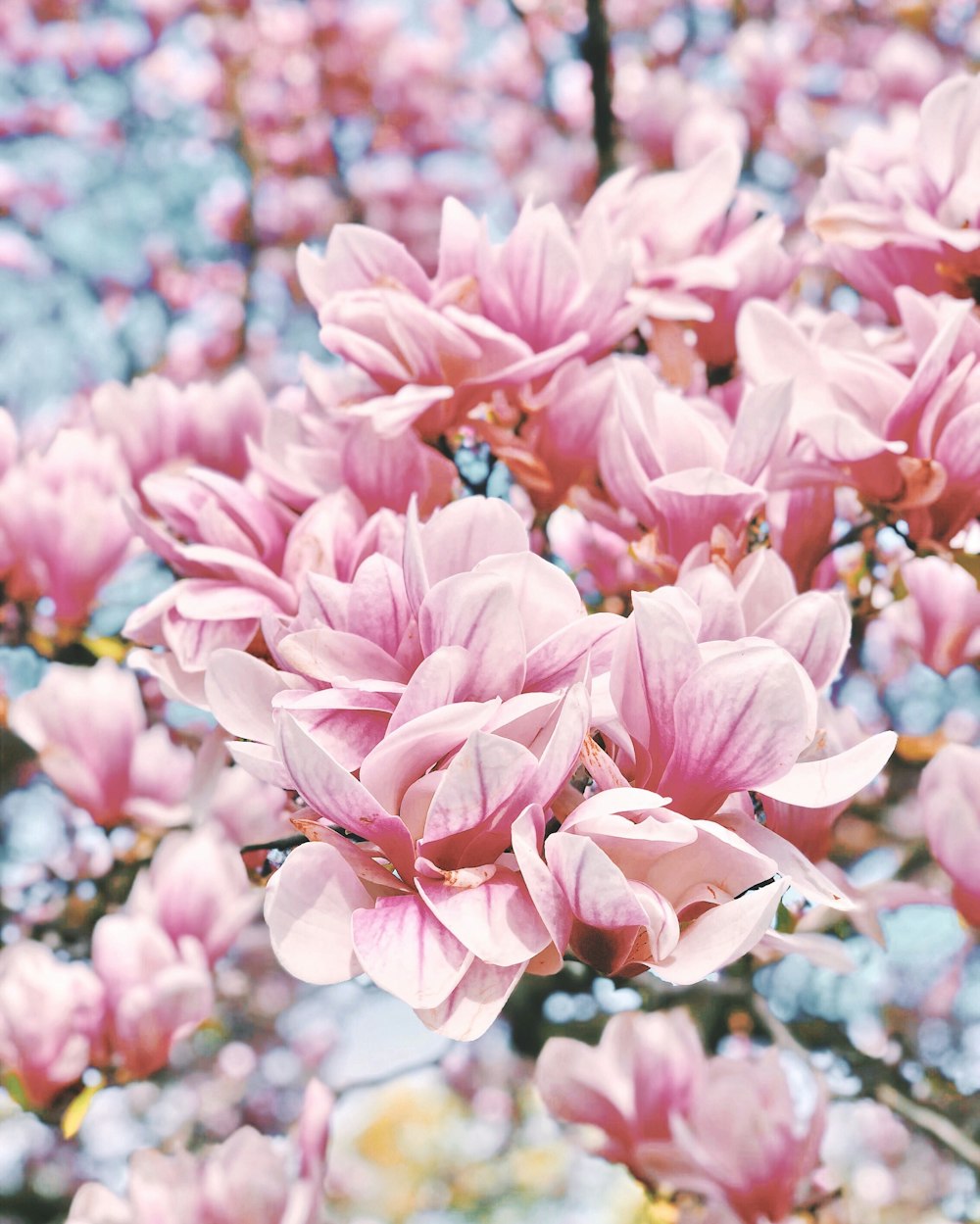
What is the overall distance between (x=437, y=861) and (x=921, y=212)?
0.89m

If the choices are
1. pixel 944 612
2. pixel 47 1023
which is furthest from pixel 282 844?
pixel 944 612

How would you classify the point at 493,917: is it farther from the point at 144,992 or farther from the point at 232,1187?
the point at 144,992

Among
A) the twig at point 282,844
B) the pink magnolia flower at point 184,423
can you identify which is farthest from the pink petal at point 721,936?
the pink magnolia flower at point 184,423

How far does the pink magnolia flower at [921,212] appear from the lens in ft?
3.86

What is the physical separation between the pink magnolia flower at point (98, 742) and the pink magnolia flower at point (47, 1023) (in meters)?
0.26

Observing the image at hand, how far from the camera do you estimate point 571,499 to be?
1.24 meters

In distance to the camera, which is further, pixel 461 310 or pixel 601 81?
pixel 601 81

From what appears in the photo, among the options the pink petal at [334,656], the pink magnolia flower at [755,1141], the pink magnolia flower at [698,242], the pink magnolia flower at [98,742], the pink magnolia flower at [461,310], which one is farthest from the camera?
the pink magnolia flower at [98,742]

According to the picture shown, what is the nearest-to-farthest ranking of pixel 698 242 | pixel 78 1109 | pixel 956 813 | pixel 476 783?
pixel 476 783 → pixel 956 813 → pixel 698 242 → pixel 78 1109

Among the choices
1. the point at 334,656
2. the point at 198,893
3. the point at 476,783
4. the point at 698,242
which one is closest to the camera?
the point at 476,783

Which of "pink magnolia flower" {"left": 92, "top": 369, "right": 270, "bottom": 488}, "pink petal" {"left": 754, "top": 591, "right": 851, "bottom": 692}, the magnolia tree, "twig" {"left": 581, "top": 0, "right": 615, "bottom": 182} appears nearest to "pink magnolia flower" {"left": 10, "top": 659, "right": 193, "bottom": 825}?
the magnolia tree

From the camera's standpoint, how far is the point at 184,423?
5.19 ft

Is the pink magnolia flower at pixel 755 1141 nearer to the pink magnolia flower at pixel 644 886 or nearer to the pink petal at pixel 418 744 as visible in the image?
the pink magnolia flower at pixel 644 886

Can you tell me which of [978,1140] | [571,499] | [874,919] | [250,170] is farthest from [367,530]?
[250,170]
